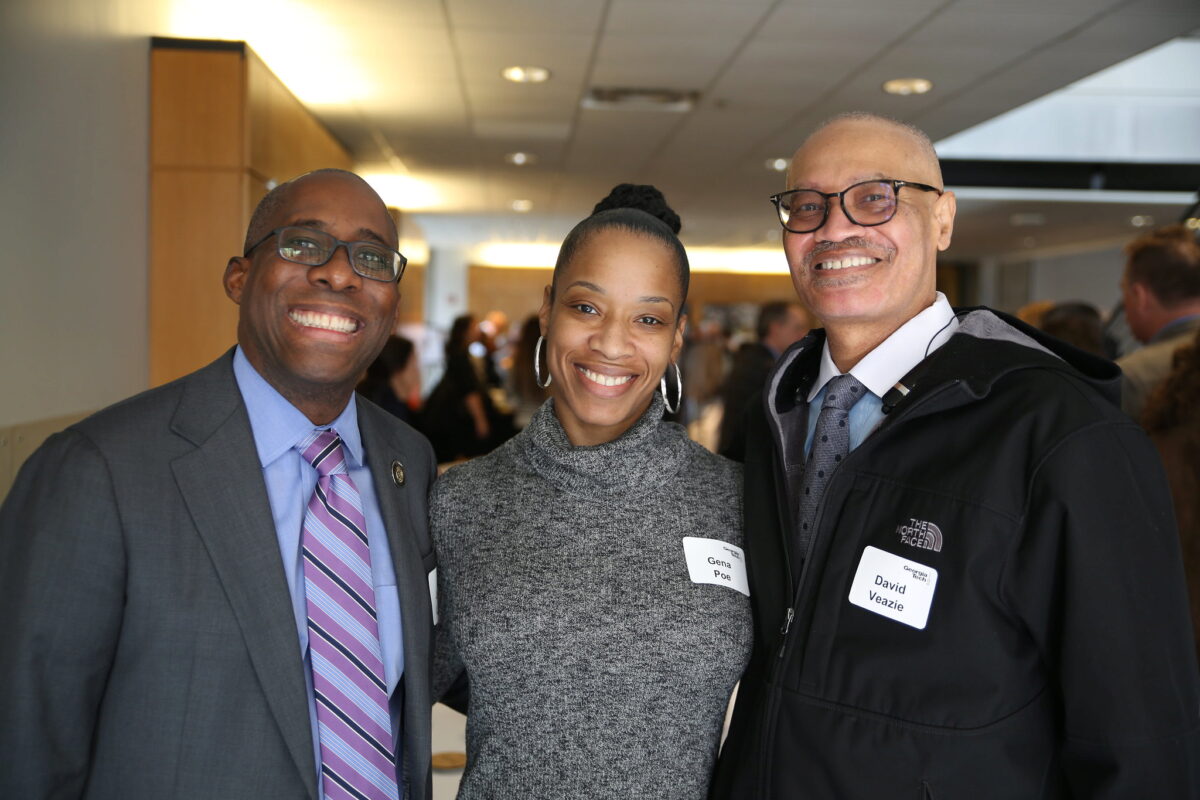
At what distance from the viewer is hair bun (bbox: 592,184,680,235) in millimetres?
1990

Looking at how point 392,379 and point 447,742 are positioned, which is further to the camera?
point 392,379

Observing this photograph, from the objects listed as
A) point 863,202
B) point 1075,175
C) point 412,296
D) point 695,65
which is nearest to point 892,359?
point 863,202

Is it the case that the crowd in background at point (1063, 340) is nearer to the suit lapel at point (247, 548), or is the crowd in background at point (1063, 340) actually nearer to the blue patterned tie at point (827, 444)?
the blue patterned tie at point (827, 444)

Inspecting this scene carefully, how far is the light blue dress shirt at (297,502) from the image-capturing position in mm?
1505

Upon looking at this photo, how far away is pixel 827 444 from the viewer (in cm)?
166

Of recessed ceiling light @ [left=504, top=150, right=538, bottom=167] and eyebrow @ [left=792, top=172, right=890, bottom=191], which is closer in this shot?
eyebrow @ [left=792, top=172, right=890, bottom=191]

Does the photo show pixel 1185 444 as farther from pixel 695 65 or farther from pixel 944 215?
pixel 695 65

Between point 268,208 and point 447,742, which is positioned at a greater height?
point 268,208

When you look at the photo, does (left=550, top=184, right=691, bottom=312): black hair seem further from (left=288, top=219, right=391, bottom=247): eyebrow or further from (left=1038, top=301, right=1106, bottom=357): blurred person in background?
(left=1038, top=301, right=1106, bottom=357): blurred person in background

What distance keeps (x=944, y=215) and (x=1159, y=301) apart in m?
2.30

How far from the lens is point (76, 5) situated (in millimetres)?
3387

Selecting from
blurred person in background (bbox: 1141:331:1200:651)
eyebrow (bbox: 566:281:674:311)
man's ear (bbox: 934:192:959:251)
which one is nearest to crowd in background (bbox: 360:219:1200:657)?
blurred person in background (bbox: 1141:331:1200:651)

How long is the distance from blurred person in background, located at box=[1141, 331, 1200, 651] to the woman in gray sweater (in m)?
1.59

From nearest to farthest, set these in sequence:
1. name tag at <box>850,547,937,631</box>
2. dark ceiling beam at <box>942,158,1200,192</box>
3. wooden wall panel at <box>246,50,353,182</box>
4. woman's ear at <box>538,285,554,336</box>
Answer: name tag at <box>850,547,937,631</box> → woman's ear at <box>538,285,554,336</box> → wooden wall panel at <box>246,50,353,182</box> → dark ceiling beam at <box>942,158,1200,192</box>
